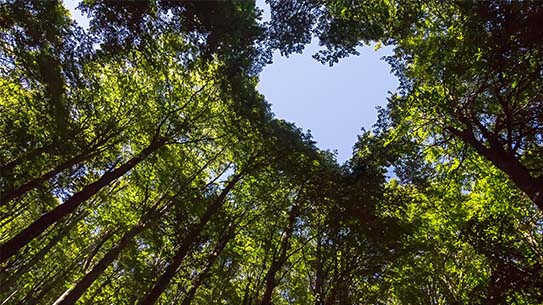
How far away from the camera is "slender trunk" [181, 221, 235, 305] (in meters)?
11.0

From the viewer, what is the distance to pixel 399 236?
11477mm

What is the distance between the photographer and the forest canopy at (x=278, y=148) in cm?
768

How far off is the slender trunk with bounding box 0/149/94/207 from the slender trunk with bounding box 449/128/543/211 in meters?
11.6

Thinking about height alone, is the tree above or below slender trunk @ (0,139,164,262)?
above

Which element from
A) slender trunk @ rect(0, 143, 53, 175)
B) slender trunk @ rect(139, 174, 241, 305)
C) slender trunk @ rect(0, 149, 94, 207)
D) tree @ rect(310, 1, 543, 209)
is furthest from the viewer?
slender trunk @ rect(0, 143, 53, 175)

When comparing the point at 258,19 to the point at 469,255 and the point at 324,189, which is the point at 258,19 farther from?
the point at 469,255

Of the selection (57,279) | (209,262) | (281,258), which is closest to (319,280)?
(281,258)

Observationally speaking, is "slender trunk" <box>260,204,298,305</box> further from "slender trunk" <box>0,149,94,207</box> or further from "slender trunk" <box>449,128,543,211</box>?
"slender trunk" <box>0,149,94,207</box>

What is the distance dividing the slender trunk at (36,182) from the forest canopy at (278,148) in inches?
3.1

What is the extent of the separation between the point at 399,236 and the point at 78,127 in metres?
11.8

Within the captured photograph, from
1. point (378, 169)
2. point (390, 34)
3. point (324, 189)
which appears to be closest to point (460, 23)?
point (390, 34)

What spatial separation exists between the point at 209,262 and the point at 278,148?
460 cm

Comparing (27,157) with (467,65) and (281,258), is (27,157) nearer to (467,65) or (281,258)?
(281,258)

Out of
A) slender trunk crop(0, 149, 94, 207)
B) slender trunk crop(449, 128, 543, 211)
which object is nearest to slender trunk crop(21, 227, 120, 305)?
slender trunk crop(0, 149, 94, 207)
